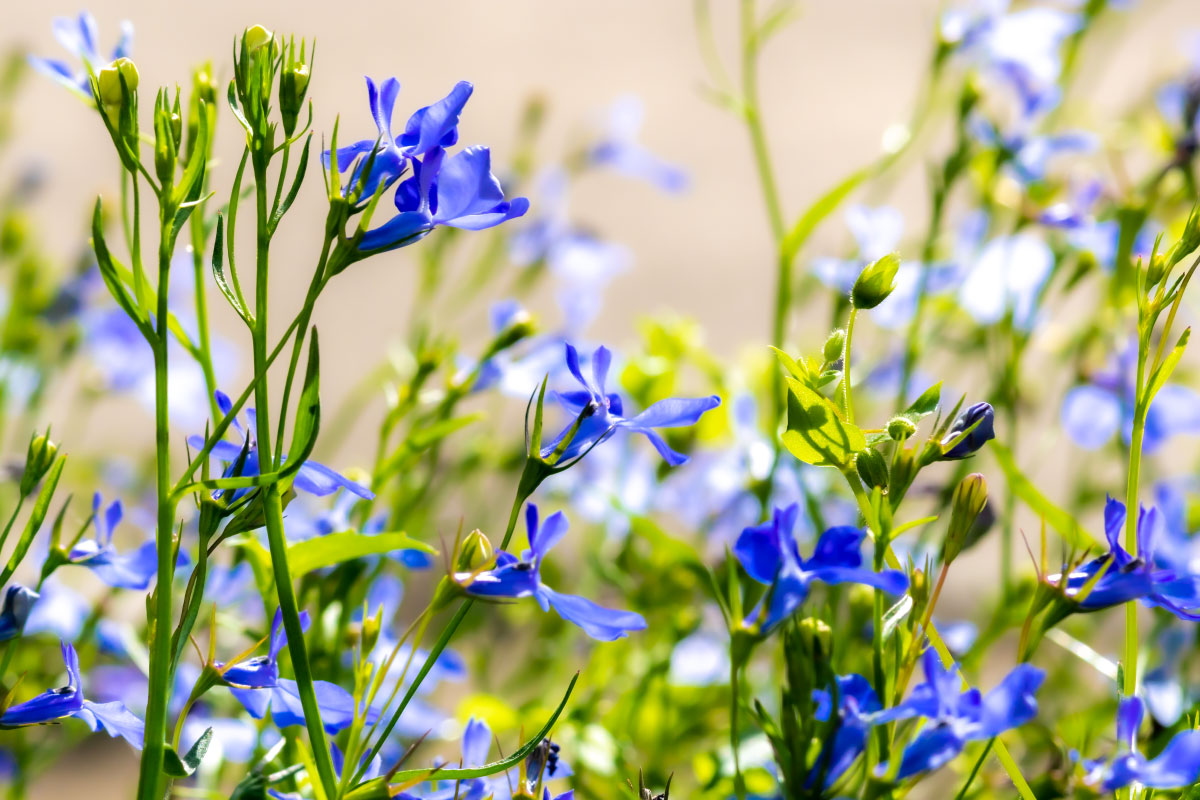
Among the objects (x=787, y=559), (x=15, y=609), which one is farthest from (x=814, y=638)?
(x=15, y=609)

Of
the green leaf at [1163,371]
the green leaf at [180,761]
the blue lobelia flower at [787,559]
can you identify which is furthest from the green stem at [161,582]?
the green leaf at [1163,371]

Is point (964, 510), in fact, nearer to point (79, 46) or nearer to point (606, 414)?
point (606, 414)

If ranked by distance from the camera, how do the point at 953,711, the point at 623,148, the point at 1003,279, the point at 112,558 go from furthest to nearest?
the point at 623,148
the point at 1003,279
the point at 112,558
the point at 953,711

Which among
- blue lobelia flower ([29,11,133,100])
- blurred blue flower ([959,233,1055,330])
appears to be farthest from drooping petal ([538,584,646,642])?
blurred blue flower ([959,233,1055,330])

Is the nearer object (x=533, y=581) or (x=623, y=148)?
(x=533, y=581)

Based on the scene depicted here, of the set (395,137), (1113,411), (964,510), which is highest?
(395,137)

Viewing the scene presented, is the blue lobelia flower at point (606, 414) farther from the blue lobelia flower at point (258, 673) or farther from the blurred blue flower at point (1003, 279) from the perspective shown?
the blurred blue flower at point (1003, 279)

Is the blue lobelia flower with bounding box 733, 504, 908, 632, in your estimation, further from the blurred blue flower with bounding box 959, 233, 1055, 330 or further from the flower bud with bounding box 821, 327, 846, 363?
the blurred blue flower with bounding box 959, 233, 1055, 330
